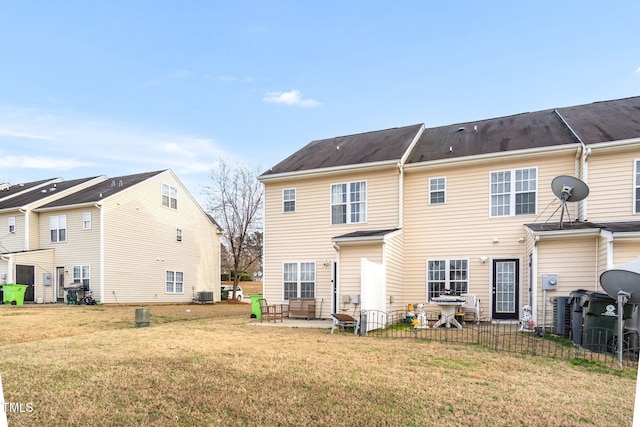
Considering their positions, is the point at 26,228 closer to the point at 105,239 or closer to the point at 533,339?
the point at 105,239

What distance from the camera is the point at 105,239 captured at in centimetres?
2103

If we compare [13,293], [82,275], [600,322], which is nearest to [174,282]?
[82,275]

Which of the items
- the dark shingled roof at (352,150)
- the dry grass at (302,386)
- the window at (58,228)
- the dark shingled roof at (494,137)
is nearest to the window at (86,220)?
the window at (58,228)

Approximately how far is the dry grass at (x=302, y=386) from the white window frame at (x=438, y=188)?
6671mm

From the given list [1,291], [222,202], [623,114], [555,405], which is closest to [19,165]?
[555,405]

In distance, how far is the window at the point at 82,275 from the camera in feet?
68.5

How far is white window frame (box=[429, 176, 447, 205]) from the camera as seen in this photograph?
13875mm

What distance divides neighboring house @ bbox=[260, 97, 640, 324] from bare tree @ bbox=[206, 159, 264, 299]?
13515 millimetres

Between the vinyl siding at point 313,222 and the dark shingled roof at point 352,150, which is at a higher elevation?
the dark shingled roof at point 352,150

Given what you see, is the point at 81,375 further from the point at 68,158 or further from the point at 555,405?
the point at 555,405

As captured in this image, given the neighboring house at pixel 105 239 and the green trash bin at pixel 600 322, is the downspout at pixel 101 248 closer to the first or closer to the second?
the neighboring house at pixel 105 239

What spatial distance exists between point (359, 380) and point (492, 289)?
29.1 ft

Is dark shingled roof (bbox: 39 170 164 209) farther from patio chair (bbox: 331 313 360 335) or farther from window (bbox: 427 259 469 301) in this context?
window (bbox: 427 259 469 301)

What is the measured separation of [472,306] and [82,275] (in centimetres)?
1879
